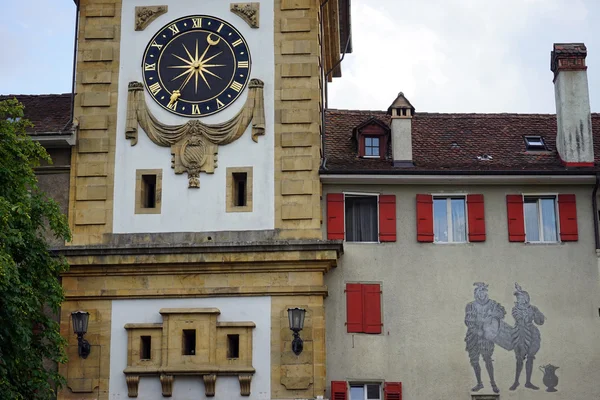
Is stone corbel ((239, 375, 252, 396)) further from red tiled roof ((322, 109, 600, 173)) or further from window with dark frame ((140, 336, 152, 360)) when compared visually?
red tiled roof ((322, 109, 600, 173))

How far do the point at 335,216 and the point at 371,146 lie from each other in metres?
2.53

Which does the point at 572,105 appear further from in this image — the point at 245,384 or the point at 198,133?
the point at 245,384

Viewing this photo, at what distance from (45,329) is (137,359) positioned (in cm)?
243

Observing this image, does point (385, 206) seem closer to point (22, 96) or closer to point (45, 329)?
point (45, 329)

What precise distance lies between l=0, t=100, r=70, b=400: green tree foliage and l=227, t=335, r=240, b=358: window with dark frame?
399cm

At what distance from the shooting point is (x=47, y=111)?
31.4m

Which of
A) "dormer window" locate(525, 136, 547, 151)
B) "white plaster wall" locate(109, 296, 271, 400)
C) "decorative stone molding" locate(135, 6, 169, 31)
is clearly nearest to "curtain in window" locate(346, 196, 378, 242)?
"white plaster wall" locate(109, 296, 271, 400)

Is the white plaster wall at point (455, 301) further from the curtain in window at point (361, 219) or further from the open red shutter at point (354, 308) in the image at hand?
the curtain in window at point (361, 219)

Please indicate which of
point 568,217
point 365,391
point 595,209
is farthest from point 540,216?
point 365,391

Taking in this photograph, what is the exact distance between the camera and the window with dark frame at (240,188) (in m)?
28.9

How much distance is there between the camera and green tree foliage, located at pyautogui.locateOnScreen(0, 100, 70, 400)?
2436 cm

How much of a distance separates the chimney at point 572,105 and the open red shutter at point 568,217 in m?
1.06

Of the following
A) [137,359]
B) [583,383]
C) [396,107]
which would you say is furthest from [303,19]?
[583,383]

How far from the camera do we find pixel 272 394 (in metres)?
27.2
